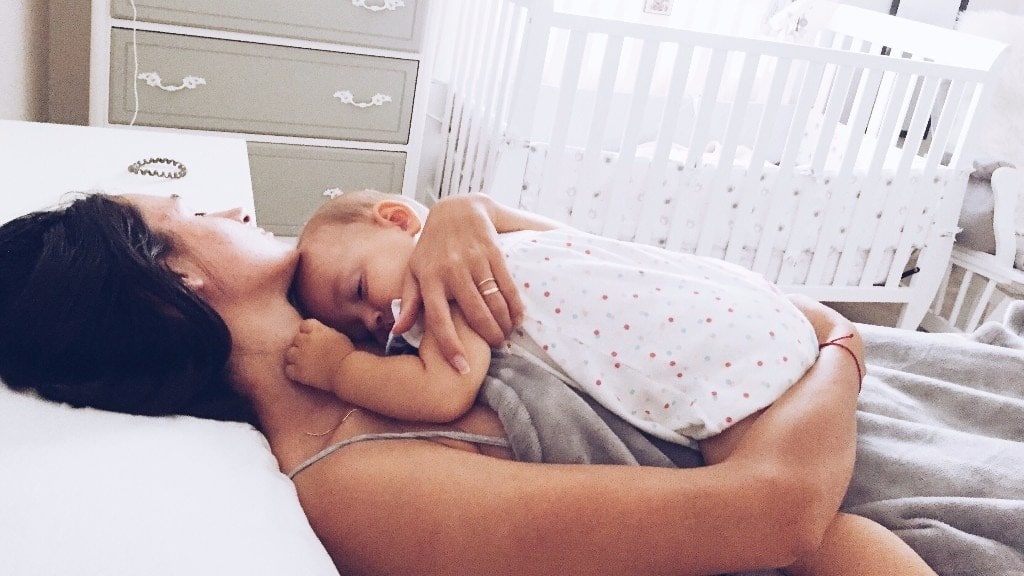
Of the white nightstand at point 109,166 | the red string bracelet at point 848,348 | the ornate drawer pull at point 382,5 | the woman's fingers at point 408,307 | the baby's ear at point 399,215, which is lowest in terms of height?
the white nightstand at point 109,166

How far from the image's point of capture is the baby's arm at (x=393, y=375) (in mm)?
784

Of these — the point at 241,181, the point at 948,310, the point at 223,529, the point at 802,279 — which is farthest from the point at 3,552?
the point at 948,310

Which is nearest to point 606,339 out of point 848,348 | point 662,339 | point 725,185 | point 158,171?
point 662,339

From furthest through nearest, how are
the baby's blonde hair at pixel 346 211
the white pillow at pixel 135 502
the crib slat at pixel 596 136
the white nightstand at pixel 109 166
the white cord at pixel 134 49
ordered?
1. the crib slat at pixel 596 136
2. the white cord at pixel 134 49
3. the white nightstand at pixel 109 166
4. the baby's blonde hair at pixel 346 211
5. the white pillow at pixel 135 502

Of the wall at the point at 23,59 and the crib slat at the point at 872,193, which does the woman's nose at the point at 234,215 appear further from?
the crib slat at the point at 872,193

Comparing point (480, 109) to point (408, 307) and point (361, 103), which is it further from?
point (408, 307)

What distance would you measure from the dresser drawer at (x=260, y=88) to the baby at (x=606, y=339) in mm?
1507

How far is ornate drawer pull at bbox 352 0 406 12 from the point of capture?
2.34 meters

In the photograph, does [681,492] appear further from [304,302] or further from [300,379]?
[304,302]

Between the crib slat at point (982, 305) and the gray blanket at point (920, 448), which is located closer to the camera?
the gray blanket at point (920, 448)

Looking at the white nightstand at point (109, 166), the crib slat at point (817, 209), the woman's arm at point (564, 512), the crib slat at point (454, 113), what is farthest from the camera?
the crib slat at point (454, 113)

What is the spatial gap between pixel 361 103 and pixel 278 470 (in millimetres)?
1867

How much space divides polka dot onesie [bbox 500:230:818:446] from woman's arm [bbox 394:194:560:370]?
0.13 ft

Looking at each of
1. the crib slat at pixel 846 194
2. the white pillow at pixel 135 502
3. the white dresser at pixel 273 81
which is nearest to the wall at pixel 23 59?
the white dresser at pixel 273 81
